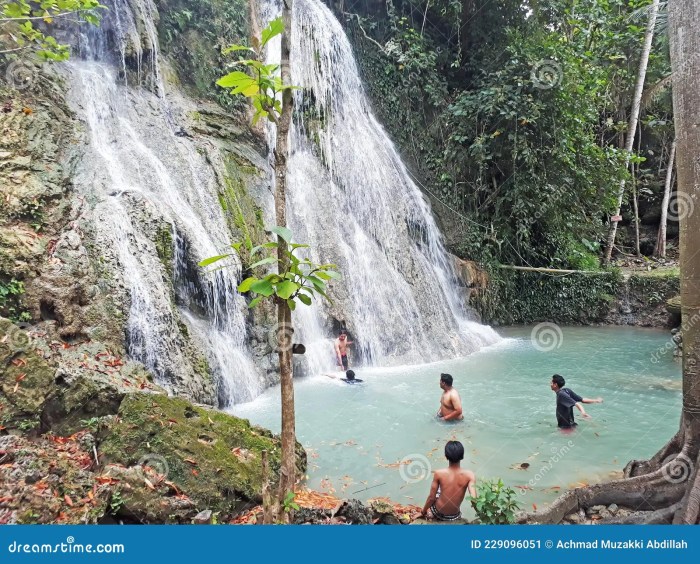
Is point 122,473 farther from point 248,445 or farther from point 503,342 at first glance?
point 503,342

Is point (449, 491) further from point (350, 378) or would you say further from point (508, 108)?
point (508, 108)

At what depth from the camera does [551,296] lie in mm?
14062

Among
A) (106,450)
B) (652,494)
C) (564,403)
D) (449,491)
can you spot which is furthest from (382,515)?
(564,403)

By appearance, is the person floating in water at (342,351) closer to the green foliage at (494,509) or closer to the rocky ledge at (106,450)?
the rocky ledge at (106,450)

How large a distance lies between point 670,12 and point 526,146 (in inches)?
353

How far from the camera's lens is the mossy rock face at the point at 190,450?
369cm

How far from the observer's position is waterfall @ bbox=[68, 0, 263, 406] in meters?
6.30

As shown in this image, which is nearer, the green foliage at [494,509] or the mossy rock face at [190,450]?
the green foliage at [494,509]

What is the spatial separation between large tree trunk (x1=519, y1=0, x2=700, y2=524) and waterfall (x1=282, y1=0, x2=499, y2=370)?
5631mm

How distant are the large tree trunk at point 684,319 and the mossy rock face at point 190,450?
7.89 ft

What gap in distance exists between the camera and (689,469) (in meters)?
3.49

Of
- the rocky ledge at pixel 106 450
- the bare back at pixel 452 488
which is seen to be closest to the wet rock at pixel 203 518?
the rocky ledge at pixel 106 450

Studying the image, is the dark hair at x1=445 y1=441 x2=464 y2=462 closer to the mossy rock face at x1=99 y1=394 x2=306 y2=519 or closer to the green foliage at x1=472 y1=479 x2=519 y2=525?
the green foliage at x1=472 y1=479 x2=519 y2=525

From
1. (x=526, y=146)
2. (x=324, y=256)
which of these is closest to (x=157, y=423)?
(x=324, y=256)
